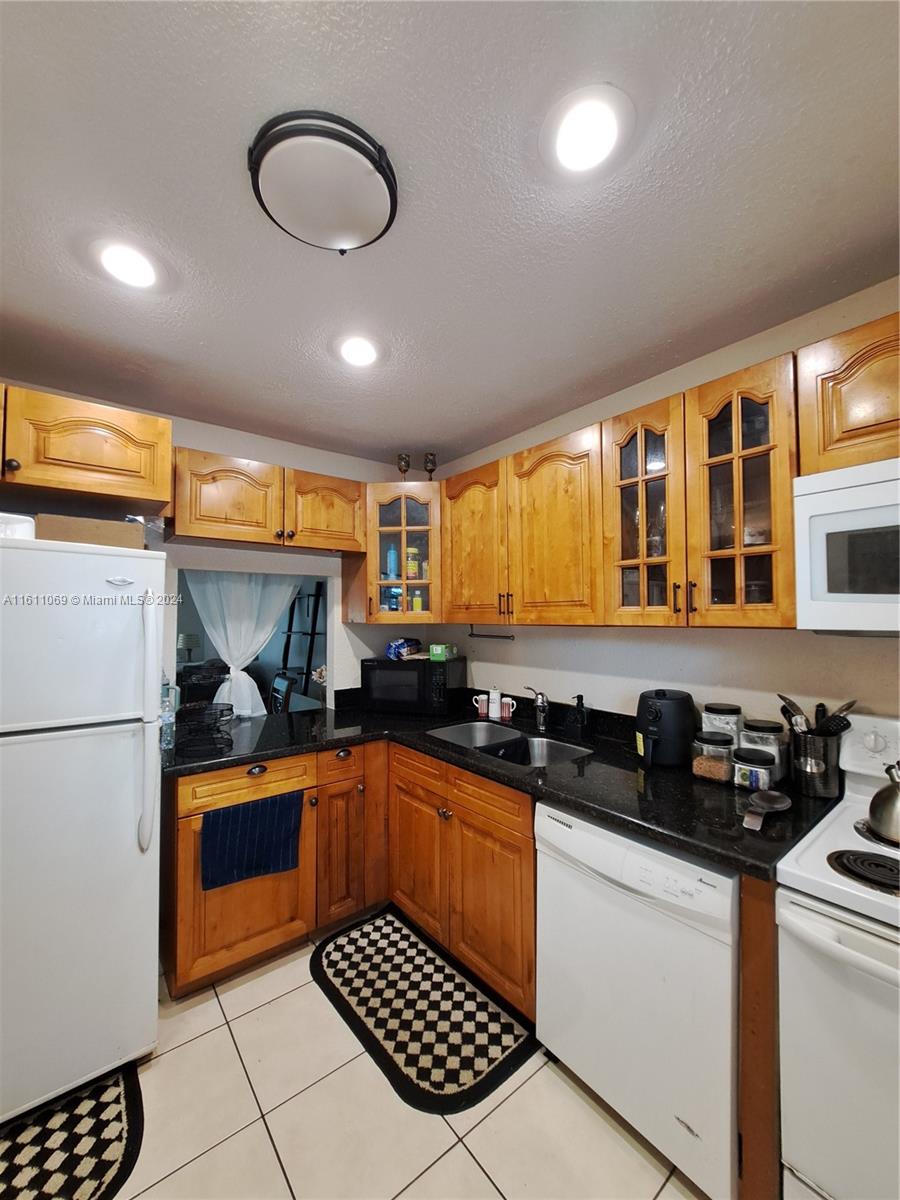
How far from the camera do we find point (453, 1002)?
1.78 metres

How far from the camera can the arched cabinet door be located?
63.1 inches

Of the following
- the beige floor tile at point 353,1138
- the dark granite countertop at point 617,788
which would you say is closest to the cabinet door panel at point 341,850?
the dark granite countertop at point 617,788

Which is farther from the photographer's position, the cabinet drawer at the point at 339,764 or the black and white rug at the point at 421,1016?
the cabinet drawer at the point at 339,764

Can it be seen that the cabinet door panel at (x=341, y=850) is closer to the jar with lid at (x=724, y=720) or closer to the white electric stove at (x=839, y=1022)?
the jar with lid at (x=724, y=720)

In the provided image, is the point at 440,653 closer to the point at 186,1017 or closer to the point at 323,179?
the point at 186,1017

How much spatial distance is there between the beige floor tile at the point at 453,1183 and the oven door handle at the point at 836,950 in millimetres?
1043

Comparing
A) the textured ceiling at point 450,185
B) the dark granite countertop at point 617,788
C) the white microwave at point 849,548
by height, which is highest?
the textured ceiling at point 450,185

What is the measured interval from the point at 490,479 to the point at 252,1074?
242 centimetres

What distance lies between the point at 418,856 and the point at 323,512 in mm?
1753

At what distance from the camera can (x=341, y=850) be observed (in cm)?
217

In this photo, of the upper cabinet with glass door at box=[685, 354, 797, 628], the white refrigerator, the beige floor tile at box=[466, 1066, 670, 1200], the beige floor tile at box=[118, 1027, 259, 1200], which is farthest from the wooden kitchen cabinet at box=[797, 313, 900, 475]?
the beige floor tile at box=[118, 1027, 259, 1200]

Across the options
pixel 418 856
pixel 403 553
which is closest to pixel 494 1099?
pixel 418 856

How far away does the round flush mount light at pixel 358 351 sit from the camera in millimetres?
1729

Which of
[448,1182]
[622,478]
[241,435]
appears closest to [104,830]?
[448,1182]
